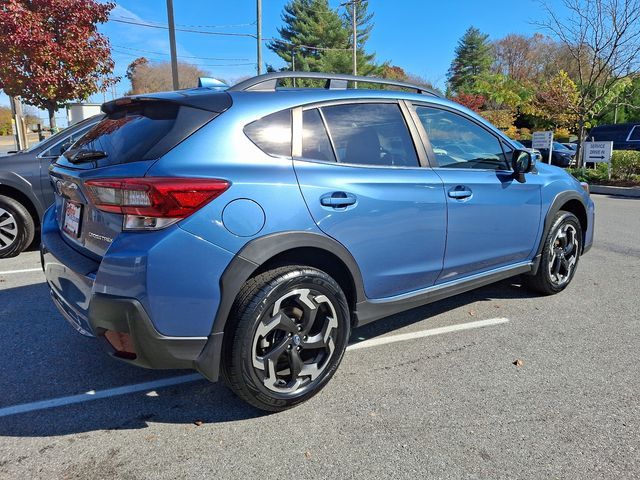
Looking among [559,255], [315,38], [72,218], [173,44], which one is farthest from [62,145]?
[315,38]

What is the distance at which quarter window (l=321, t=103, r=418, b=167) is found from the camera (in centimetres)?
289

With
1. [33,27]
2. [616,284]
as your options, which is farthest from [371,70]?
[616,284]

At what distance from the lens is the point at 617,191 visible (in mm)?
12914

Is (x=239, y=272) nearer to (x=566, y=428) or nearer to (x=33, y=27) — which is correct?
(x=566, y=428)

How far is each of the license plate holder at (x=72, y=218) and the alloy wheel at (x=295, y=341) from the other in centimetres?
118

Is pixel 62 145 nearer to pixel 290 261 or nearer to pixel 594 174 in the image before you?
pixel 290 261

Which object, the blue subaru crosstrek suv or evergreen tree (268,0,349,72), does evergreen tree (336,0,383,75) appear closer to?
evergreen tree (268,0,349,72)

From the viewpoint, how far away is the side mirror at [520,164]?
3812 millimetres

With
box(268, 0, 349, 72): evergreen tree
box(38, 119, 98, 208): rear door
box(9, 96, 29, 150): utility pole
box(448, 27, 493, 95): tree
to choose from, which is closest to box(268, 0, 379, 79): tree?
box(268, 0, 349, 72): evergreen tree

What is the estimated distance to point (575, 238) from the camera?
4.57 meters

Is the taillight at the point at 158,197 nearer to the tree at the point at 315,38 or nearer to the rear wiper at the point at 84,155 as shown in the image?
the rear wiper at the point at 84,155

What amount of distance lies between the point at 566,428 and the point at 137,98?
9.57 ft

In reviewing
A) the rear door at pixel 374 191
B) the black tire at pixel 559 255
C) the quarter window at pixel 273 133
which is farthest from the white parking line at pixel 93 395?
the black tire at pixel 559 255

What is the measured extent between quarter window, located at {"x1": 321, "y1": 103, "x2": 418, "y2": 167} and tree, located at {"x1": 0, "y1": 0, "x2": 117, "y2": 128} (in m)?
9.29
